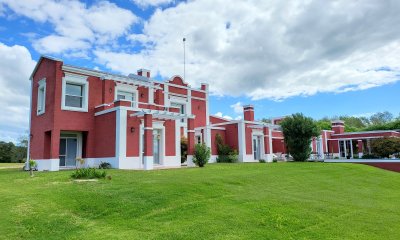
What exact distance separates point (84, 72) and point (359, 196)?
61.1ft

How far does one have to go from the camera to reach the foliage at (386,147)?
32.8 meters

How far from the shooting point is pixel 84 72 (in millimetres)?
22266

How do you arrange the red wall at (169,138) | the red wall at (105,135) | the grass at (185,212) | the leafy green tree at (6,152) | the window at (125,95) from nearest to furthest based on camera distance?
the grass at (185,212) < the red wall at (105,135) < the red wall at (169,138) < the window at (125,95) < the leafy green tree at (6,152)

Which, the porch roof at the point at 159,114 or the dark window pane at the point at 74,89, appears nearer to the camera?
the porch roof at the point at 159,114

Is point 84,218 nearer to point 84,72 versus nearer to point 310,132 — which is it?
point 84,72

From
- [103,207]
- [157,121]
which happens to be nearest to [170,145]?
[157,121]

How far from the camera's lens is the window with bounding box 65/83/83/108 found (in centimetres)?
2157

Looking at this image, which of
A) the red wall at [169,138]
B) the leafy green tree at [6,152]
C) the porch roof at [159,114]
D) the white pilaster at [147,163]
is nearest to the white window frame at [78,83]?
the porch roof at [159,114]

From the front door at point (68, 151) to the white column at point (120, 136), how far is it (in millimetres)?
4489

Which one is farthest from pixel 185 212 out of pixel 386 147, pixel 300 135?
pixel 386 147

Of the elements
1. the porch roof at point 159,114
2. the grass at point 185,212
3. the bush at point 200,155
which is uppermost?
the porch roof at point 159,114

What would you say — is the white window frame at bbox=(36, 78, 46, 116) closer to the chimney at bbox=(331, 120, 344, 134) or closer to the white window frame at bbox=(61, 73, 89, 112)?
the white window frame at bbox=(61, 73, 89, 112)

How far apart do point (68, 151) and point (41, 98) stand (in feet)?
16.2

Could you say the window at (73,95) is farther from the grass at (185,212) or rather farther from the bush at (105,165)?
the grass at (185,212)
